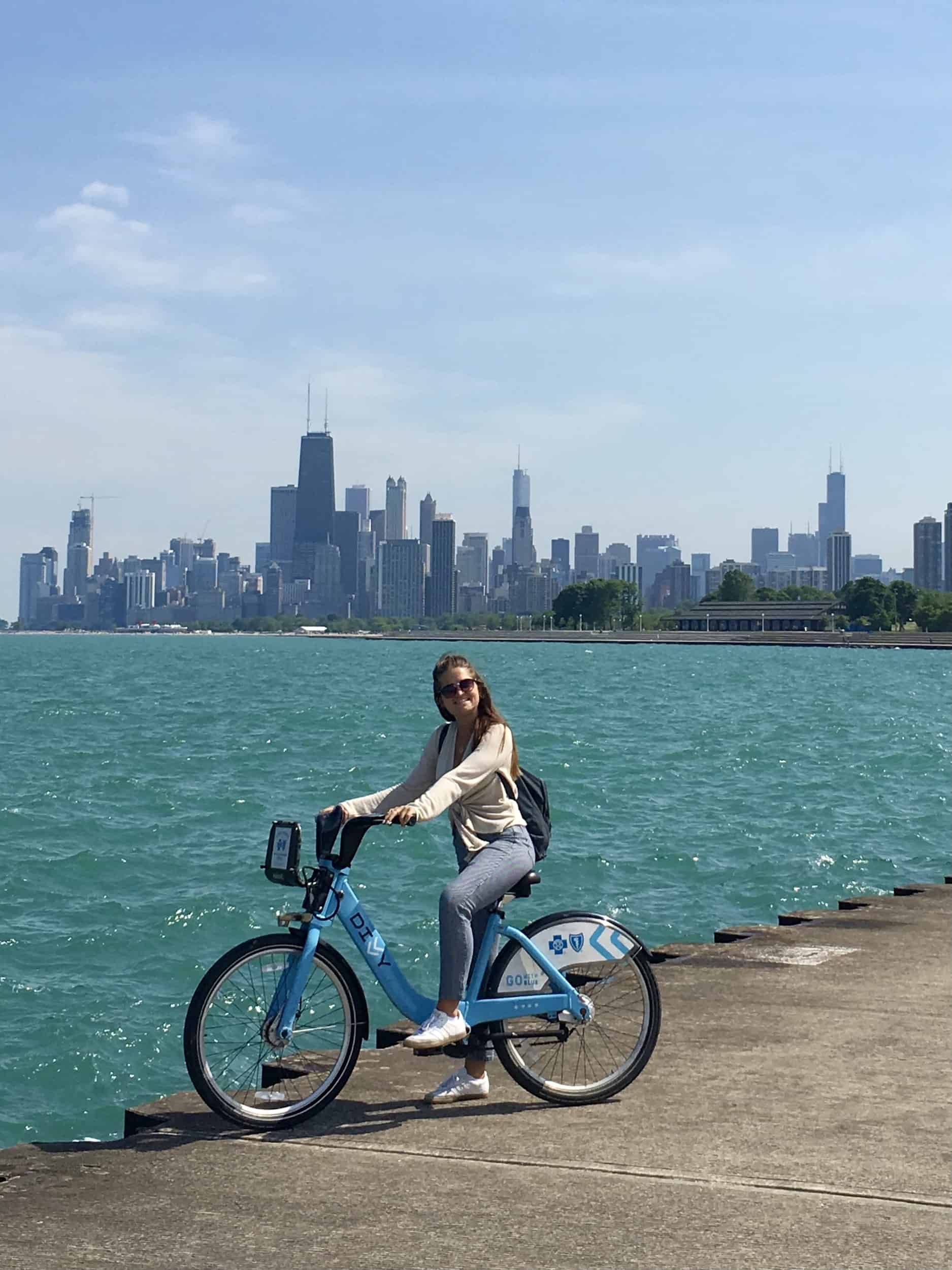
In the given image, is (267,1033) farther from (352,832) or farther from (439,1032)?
(352,832)

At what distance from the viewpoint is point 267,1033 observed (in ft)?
22.3

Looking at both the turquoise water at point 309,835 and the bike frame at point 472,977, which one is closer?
the bike frame at point 472,977

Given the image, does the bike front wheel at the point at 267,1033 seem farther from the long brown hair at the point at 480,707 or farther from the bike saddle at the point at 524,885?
the long brown hair at the point at 480,707

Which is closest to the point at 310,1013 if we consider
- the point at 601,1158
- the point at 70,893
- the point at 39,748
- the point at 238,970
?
the point at 238,970

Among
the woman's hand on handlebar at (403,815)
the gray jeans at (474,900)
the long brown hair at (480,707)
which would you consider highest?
the long brown hair at (480,707)

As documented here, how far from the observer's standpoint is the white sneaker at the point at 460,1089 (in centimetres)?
714

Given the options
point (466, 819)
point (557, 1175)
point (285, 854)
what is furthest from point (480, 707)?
point (557, 1175)

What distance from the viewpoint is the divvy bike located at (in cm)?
679

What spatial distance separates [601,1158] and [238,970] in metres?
1.63

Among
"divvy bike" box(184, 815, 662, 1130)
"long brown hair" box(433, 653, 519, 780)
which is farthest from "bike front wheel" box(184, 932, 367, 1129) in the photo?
"long brown hair" box(433, 653, 519, 780)

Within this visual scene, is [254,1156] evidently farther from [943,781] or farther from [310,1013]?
[943,781]

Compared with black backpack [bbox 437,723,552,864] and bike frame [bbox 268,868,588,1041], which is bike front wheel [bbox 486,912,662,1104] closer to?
bike frame [bbox 268,868,588,1041]

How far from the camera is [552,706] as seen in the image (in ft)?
227

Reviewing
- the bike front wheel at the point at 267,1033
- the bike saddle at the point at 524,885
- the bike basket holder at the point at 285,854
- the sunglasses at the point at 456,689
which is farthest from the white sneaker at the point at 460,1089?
the sunglasses at the point at 456,689
